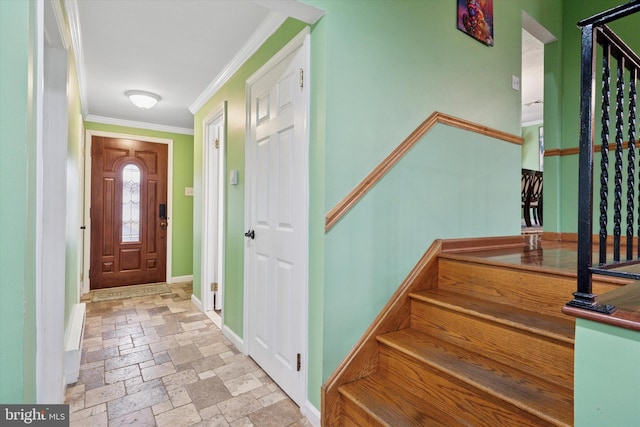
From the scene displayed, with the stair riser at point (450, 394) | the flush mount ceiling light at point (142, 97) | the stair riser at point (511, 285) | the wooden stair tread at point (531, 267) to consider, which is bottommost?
the stair riser at point (450, 394)

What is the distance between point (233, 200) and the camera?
111 inches

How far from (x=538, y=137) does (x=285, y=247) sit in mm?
6467

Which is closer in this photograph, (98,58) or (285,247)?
(285,247)

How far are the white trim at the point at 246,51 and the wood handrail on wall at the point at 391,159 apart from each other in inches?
44.3

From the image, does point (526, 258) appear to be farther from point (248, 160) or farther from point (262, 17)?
point (262, 17)

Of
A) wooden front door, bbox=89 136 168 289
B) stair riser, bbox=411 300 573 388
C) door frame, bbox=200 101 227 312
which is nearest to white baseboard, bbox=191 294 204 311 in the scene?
door frame, bbox=200 101 227 312

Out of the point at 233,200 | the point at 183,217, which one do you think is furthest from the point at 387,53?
the point at 183,217

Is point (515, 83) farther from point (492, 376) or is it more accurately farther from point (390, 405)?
point (390, 405)

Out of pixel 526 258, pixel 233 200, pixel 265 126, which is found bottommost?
pixel 526 258

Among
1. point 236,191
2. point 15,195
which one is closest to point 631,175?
point 15,195

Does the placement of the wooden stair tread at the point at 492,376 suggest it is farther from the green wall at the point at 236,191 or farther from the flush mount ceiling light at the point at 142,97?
the flush mount ceiling light at the point at 142,97

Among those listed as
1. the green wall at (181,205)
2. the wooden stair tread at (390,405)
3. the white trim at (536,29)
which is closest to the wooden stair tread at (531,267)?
the wooden stair tread at (390,405)

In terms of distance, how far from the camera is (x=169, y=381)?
212 cm

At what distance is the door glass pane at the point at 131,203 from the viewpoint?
4677 millimetres
